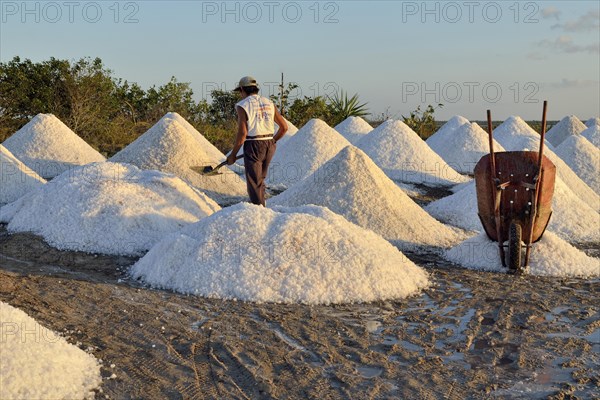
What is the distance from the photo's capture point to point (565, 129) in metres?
21.2

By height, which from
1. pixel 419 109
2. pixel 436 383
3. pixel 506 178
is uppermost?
pixel 419 109

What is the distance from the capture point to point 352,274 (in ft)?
16.6

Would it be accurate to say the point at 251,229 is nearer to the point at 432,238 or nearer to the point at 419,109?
the point at 432,238

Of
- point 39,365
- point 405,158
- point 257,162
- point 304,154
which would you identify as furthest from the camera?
point 405,158

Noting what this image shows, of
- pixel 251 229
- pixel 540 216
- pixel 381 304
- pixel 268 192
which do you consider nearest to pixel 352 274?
pixel 381 304

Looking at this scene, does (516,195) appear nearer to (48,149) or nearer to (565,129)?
(48,149)

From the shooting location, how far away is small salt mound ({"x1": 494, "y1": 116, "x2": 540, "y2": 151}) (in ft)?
61.8

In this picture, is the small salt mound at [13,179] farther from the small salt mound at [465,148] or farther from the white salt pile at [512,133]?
the white salt pile at [512,133]

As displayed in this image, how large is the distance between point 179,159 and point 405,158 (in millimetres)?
4987

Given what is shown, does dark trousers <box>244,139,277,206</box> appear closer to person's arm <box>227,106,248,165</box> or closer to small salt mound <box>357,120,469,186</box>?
person's arm <box>227,106,248,165</box>

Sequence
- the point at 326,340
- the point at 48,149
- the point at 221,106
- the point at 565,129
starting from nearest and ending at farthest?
1. the point at 326,340
2. the point at 48,149
3. the point at 565,129
4. the point at 221,106

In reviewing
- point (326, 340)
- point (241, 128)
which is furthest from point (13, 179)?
point (326, 340)

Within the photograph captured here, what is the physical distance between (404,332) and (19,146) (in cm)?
1017

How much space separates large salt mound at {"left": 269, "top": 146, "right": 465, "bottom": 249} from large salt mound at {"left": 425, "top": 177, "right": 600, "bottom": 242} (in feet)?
3.24
